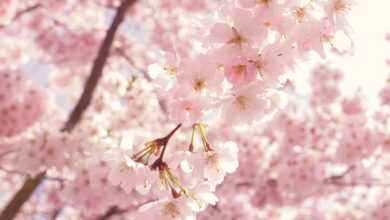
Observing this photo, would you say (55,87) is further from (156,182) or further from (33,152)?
(156,182)

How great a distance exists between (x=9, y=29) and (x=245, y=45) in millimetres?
11391

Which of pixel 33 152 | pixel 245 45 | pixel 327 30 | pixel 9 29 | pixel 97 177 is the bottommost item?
pixel 9 29

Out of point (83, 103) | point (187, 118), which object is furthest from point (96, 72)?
point (187, 118)

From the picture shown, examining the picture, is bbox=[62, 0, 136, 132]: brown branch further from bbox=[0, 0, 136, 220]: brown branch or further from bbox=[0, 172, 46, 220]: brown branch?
bbox=[0, 172, 46, 220]: brown branch

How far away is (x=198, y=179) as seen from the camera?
284 cm

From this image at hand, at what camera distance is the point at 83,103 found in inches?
316

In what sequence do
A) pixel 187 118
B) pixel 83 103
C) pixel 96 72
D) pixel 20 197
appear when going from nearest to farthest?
pixel 187 118 < pixel 20 197 < pixel 83 103 < pixel 96 72

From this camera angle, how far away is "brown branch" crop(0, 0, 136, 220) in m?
7.45

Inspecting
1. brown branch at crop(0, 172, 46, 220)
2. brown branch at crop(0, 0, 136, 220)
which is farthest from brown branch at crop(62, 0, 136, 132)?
brown branch at crop(0, 172, 46, 220)

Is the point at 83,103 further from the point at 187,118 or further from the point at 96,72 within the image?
the point at 187,118

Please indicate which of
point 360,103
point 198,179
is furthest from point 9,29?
point 198,179

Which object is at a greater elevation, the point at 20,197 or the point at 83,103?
the point at 83,103

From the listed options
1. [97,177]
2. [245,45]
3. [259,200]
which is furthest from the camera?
[259,200]

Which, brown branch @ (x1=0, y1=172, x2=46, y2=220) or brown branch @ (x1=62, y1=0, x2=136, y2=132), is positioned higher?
brown branch @ (x1=62, y1=0, x2=136, y2=132)
